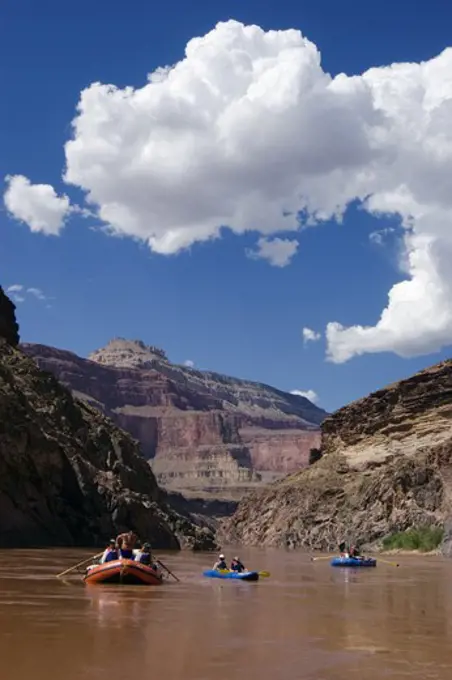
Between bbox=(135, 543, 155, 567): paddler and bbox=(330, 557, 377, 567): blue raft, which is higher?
bbox=(135, 543, 155, 567): paddler

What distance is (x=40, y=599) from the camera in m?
20.2

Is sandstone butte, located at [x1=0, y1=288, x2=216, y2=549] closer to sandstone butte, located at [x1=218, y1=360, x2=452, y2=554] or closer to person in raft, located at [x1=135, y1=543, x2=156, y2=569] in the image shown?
sandstone butte, located at [x1=218, y1=360, x2=452, y2=554]

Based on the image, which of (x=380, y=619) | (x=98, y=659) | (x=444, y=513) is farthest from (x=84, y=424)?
(x=98, y=659)

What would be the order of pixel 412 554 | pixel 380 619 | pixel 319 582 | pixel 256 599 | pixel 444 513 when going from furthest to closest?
1. pixel 444 513
2. pixel 412 554
3. pixel 319 582
4. pixel 256 599
5. pixel 380 619

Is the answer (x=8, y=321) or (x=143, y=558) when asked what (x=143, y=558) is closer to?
(x=143, y=558)

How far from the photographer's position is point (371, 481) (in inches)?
3944

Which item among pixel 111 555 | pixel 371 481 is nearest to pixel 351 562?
pixel 111 555

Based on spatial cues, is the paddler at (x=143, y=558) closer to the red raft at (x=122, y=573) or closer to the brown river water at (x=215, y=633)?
the red raft at (x=122, y=573)

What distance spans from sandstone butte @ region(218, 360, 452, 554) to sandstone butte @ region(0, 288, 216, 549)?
25.8 metres

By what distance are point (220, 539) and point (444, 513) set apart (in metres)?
51.7

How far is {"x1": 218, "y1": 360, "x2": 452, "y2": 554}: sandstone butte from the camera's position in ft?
301

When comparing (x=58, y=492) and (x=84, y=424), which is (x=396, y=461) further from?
(x=58, y=492)

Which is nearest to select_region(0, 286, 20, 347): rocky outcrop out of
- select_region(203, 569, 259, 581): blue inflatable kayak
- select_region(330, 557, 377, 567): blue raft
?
select_region(330, 557, 377, 567): blue raft

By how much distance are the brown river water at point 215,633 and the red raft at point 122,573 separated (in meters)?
0.72
